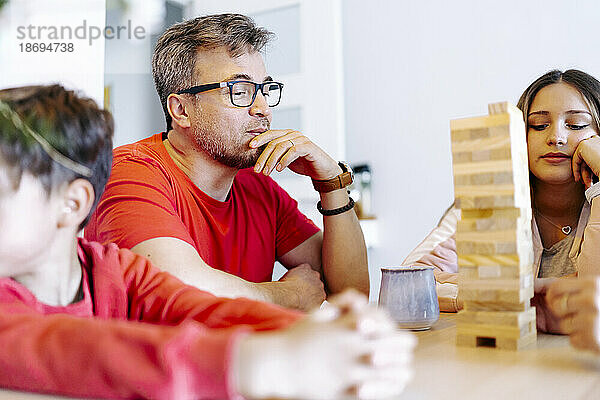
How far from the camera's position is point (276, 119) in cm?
331

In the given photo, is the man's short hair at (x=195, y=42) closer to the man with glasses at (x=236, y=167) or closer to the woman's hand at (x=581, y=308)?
the man with glasses at (x=236, y=167)

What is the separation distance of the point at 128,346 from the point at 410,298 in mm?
624

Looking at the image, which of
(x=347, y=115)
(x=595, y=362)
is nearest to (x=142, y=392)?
(x=595, y=362)

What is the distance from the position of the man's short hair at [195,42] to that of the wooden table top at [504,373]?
108cm

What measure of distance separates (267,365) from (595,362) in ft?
1.61

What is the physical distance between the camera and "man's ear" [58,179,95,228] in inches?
30.1

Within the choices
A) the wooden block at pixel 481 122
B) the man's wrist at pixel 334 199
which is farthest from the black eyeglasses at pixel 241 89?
the wooden block at pixel 481 122

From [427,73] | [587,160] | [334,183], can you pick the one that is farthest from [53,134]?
[427,73]

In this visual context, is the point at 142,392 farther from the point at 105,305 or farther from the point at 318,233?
the point at 318,233

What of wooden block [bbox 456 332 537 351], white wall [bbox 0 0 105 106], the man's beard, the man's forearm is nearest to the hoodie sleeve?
the man's forearm

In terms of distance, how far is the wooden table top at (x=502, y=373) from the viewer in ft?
2.02

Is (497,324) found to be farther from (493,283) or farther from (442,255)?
(442,255)

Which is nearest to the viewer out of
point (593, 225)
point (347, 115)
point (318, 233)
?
point (593, 225)

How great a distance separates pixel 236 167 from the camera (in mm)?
1654
